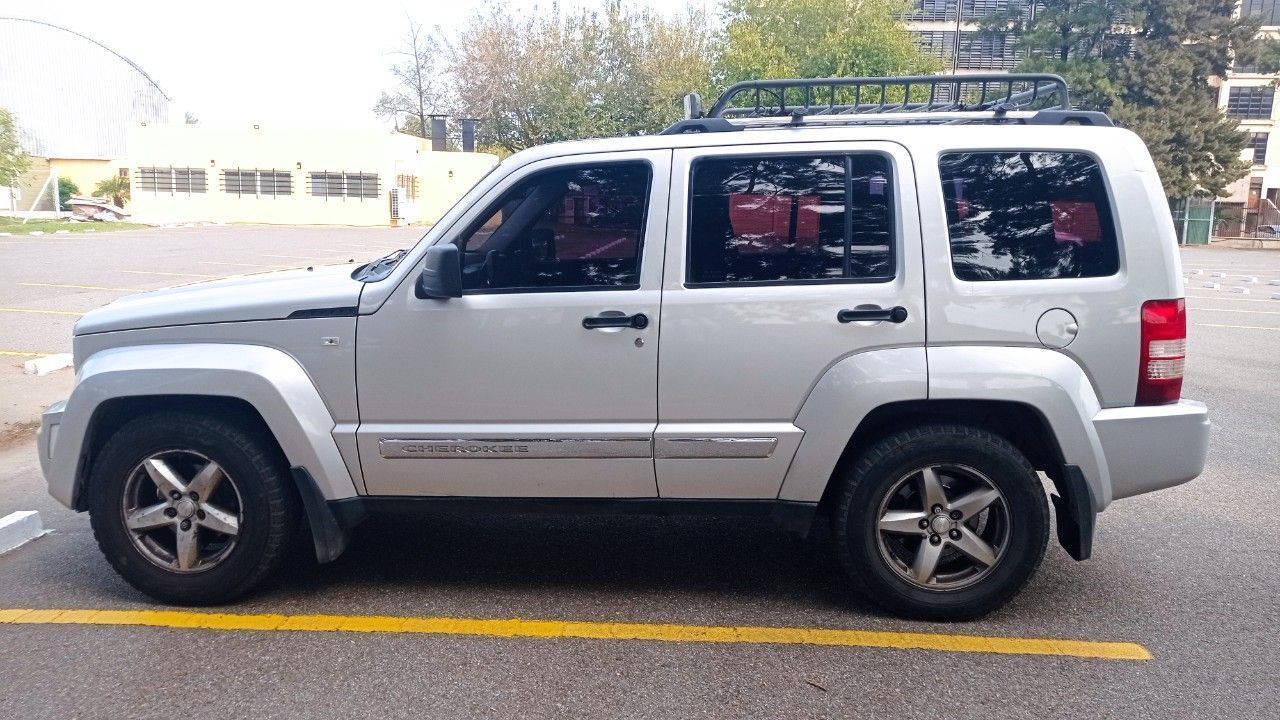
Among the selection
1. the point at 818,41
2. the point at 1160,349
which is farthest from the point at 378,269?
the point at 818,41

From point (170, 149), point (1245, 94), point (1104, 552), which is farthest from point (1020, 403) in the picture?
point (1245, 94)

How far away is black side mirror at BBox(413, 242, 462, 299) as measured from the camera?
406 cm

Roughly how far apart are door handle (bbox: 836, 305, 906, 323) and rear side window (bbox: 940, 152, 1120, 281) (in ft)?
0.95

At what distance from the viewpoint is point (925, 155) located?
4160 mm

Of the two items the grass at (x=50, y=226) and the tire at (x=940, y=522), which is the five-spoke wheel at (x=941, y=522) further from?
the grass at (x=50, y=226)

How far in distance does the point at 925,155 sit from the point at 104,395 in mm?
3443

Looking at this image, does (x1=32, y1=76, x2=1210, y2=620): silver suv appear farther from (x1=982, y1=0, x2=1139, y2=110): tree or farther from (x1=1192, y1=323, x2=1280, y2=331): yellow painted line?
(x1=982, y1=0, x2=1139, y2=110): tree

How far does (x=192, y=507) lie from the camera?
4.32 metres

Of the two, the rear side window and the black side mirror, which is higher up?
the rear side window

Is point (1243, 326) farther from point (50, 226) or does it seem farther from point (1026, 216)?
point (50, 226)

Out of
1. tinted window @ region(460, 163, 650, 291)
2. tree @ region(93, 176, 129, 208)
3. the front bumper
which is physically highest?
tree @ region(93, 176, 129, 208)

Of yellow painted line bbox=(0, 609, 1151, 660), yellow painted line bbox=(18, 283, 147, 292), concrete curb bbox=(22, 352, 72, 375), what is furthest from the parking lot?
yellow painted line bbox=(18, 283, 147, 292)

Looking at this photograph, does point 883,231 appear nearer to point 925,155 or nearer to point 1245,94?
point 925,155

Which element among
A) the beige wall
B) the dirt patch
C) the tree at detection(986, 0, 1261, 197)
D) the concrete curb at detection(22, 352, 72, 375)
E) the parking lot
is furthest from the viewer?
the beige wall
